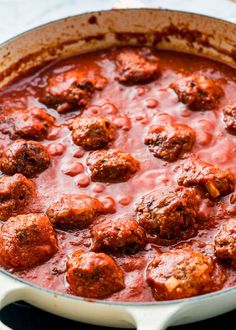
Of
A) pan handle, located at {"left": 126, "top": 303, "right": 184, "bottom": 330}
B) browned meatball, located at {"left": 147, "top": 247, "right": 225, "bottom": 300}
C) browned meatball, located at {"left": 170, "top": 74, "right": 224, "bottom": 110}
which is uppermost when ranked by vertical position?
browned meatball, located at {"left": 170, "top": 74, "right": 224, "bottom": 110}

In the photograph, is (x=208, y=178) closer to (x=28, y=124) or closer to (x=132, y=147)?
(x=132, y=147)

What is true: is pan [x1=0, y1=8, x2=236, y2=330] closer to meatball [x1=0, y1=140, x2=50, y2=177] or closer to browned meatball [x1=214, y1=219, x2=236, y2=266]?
meatball [x1=0, y1=140, x2=50, y2=177]

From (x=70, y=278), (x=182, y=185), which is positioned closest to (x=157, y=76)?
(x=182, y=185)

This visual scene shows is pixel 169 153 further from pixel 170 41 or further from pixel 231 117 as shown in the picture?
pixel 170 41

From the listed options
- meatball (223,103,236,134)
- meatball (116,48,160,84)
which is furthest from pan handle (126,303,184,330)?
meatball (116,48,160,84)

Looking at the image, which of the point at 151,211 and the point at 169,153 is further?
the point at 169,153

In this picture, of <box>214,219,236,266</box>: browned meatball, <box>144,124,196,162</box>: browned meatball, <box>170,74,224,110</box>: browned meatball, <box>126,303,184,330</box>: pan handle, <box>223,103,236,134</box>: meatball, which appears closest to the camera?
<box>126,303,184,330</box>: pan handle
